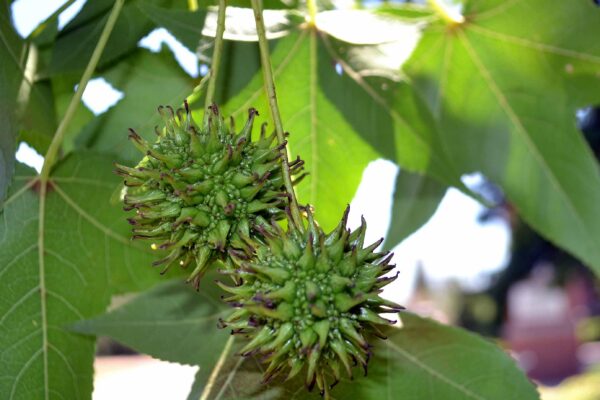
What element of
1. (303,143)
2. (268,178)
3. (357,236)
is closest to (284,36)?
(303,143)

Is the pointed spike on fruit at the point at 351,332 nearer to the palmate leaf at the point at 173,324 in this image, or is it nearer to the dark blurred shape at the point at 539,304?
the palmate leaf at the point at 173,324

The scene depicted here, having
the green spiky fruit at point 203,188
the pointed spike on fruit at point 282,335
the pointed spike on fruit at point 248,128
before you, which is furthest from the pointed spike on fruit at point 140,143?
the pointed spike on fruit at point 282,335

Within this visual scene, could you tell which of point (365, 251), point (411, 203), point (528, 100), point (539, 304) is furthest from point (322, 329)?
point (539, 304)

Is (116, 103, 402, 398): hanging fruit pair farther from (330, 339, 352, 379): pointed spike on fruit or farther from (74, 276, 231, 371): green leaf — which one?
(74, 276, 231, 371): green leaf

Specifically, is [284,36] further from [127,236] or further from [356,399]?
[356,399]

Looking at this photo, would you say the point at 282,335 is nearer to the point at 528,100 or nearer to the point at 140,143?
the point at 140,143
